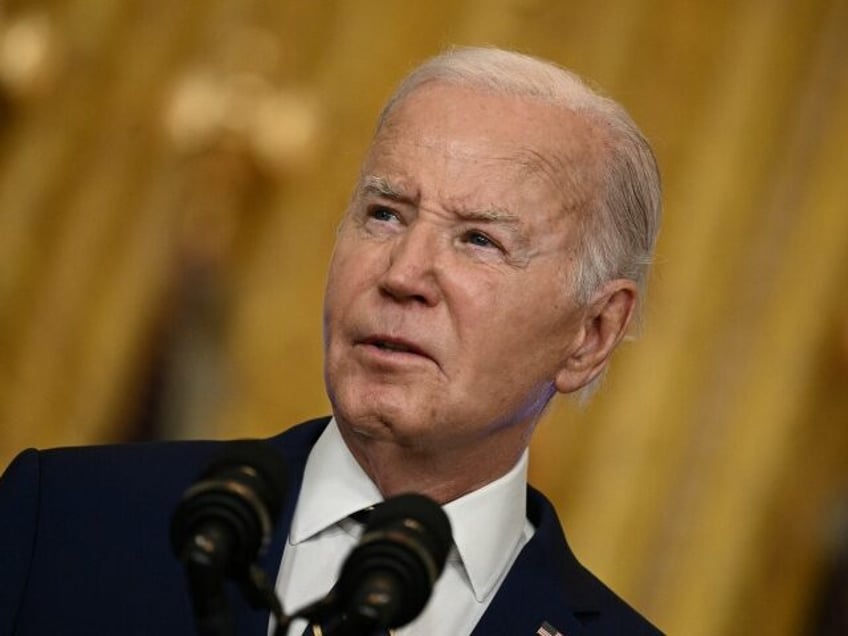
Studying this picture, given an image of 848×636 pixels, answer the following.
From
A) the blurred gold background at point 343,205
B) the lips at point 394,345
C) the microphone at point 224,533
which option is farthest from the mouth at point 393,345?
the blurred gold background at point 343,205

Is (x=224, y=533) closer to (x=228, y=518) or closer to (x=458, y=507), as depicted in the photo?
(x=228, y=518)

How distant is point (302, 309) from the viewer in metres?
4.65

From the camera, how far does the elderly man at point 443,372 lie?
212 cm

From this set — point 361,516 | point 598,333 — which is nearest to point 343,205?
point 598,333

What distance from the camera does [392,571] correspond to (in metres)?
1.53

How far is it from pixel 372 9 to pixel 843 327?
1604 mm

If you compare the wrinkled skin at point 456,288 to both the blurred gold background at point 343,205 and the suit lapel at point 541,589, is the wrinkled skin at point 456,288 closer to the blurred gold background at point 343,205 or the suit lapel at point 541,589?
the suit lapel at point 541,589

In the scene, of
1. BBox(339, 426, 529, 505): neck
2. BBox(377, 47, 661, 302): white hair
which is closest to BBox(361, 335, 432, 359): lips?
BBox(339, 426, 529, 505): neck

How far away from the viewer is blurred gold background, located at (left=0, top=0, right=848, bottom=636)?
179 inches

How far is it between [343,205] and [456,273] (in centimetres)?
256

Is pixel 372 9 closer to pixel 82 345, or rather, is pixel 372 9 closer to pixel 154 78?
pixel 154 78

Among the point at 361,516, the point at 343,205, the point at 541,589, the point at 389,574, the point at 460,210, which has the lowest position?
the point at 541,589

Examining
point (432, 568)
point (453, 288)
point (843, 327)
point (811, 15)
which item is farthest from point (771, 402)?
point (432, 568)

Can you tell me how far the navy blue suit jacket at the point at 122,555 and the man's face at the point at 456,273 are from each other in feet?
0.64
